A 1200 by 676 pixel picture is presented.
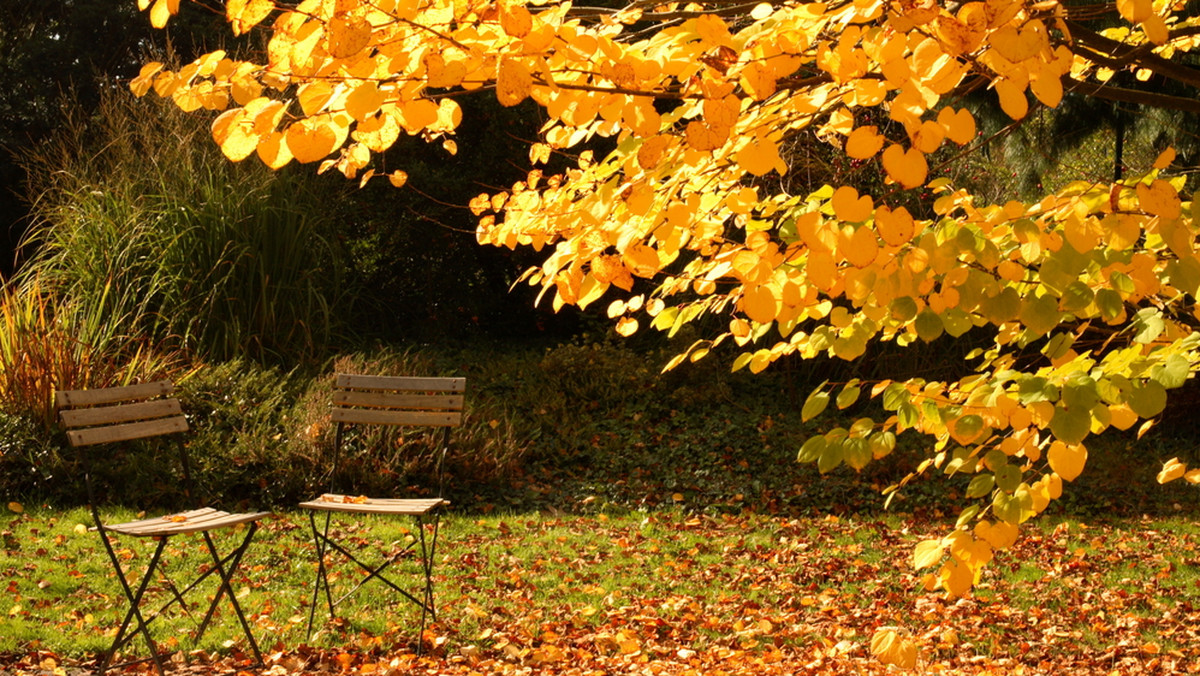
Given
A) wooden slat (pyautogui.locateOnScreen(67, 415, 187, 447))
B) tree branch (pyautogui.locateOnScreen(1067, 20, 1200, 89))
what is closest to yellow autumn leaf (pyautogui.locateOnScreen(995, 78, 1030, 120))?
tree branch (pyautogui.locateOnScreen(1067, 20, 1200, 89))

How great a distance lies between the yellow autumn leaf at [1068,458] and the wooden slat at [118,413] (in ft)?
9.24

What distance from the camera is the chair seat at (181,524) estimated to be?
311 cm

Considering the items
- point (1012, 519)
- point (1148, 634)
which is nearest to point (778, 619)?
point (1148, 634)

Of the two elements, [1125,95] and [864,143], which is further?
[1125,95]

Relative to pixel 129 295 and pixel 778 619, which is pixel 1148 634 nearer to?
pixel 778 619

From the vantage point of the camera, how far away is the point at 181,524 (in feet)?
10.8

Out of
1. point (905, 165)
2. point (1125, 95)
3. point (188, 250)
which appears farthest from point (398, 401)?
point (188, 250)

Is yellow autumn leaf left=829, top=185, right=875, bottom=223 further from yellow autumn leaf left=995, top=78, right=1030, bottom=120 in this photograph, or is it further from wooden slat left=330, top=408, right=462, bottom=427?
wooden slat left=330, top=408, right=462, bottom=427

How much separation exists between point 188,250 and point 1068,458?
260 inches

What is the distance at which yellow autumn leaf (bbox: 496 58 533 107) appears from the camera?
1.30 metres

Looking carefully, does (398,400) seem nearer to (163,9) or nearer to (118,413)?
(118,413)

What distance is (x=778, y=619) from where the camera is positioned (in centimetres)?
423

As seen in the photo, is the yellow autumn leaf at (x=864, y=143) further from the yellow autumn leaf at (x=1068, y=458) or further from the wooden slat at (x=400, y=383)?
the wooden slat at (x=400, y=383)

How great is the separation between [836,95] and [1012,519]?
78 centimetres
